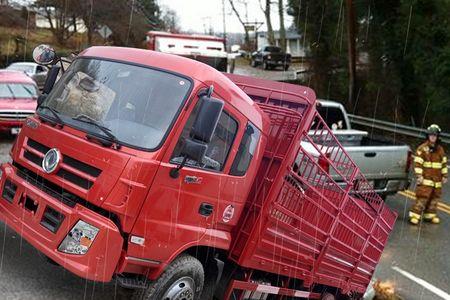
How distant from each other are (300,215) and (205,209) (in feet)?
3.60

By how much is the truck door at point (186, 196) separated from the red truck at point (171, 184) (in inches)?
0.4

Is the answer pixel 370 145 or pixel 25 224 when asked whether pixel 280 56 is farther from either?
pixel 25 224

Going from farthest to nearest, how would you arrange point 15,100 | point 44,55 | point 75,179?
point 15,100, point 44,55, point 75,179

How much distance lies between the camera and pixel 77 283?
16.9ft

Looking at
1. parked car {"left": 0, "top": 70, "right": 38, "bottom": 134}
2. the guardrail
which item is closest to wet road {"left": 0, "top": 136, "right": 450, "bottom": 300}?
parked car {"left": 0, "top": 70, "right": 38, "bottom": 134}

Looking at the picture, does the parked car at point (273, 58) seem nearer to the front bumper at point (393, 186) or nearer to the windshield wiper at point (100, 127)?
the front bumper at point (393, 186)

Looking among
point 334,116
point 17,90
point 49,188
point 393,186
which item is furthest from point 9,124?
point 49,188

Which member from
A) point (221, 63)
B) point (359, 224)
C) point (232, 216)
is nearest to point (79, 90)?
point (232, 216)

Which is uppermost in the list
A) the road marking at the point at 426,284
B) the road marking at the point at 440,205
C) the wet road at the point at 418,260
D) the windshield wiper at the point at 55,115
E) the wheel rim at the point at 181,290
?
the windshield wiper at the point at 55,115

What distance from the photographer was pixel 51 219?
4.36 m

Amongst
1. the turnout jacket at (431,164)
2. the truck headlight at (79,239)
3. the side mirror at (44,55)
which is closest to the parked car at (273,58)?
the turnout jacket at (431,164)

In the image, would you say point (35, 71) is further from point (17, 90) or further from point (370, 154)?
point (370, 154)

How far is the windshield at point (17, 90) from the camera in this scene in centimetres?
1400

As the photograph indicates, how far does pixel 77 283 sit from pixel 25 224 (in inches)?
36.0
